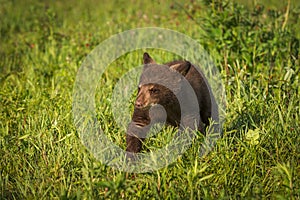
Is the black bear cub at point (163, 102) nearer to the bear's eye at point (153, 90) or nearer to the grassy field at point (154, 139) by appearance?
the bear's eye at point (153, 90)

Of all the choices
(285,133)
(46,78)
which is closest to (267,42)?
(285,133)

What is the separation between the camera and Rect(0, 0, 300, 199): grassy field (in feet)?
11.4

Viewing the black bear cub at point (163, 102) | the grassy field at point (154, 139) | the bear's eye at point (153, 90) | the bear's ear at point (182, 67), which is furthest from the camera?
the bear's ear at point (182, 67)

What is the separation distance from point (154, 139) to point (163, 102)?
0.56 metres

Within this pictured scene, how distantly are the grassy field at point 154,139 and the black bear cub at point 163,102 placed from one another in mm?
202

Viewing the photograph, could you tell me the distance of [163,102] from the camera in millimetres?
4504

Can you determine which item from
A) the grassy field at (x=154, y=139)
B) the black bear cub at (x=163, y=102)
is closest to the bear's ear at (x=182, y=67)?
the black bear cub at (x=163, y=102)

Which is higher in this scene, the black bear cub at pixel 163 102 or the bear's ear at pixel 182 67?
the bear's ear at pixel 182 67

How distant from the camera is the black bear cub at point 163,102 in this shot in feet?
14.1

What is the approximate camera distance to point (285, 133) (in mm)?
4238

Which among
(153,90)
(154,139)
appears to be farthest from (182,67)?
(154,139)

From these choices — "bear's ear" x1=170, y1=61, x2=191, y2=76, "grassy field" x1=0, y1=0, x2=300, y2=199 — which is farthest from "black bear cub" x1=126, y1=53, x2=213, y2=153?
"grassy field" x1=0, y1=0, x2=300, y2=199

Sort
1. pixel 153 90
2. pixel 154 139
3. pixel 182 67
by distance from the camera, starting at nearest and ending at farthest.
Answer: pixel 154 139 < pixel 153 90 < pixel 182 67

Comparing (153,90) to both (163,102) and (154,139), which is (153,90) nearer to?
(163,102)
